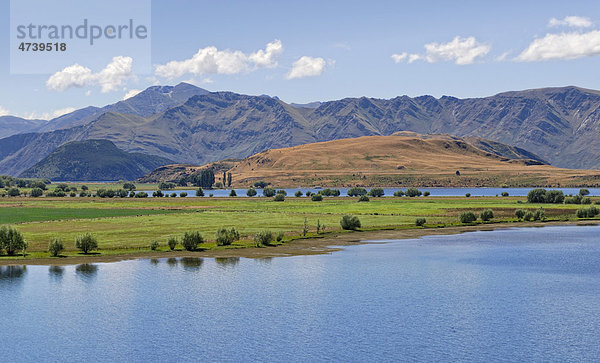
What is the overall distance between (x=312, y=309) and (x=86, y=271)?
35671 mm

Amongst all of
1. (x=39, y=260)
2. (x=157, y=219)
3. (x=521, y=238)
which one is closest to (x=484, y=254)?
(x=521, y=238)

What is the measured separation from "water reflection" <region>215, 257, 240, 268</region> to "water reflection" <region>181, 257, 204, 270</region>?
2543 millimetres

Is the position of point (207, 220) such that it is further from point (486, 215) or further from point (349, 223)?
point (486, 215)

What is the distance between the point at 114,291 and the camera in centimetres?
6756

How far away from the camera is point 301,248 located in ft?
323

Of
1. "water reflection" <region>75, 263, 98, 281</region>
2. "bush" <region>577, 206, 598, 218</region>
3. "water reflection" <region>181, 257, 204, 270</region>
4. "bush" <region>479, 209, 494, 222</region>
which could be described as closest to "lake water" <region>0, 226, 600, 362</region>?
"water reflection" <region>75, 263, 98, 281</region>

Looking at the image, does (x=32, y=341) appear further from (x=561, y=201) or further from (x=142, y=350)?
(x=561, y=201)

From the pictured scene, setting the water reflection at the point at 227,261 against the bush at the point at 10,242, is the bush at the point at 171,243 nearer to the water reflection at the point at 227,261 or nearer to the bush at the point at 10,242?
the water reflection at the point at 227,261

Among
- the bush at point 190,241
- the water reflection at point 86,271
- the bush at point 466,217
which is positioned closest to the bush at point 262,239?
the bush at point 190,241

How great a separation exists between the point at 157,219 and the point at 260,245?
4988 centimetres

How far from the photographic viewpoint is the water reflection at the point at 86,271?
75500 mm

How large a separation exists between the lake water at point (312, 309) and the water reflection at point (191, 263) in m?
0.28

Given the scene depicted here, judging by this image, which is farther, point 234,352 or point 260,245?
point 260,245

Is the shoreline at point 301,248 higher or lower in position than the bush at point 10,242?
lower
